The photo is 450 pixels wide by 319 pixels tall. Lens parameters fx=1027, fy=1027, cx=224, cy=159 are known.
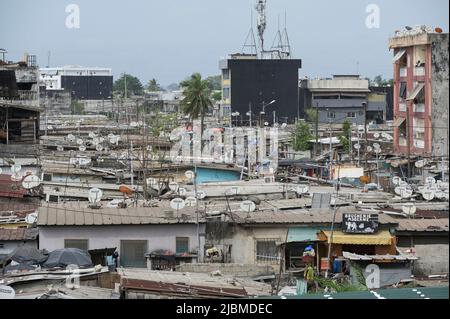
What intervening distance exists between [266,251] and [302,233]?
0.48 m

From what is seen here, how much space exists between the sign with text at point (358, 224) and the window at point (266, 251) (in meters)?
0.90

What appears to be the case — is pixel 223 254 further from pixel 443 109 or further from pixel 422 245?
pixel 443 109

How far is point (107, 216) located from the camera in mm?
12250

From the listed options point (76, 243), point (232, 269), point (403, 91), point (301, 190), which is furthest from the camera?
point (403, 91)

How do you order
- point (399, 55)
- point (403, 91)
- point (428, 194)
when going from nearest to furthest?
1. point (428, 194)
2. point (399, 55)
3. point (403, 91)

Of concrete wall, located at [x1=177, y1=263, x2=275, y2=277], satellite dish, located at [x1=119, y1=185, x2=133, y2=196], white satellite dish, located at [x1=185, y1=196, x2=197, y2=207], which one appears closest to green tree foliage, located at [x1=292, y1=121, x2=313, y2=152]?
satellite dish, located at [x1=119, y1=185, x2=133, y2=196]

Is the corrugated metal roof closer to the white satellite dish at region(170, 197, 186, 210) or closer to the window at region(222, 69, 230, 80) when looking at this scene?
the white satellite dish at region(170, 197, 186, 210)

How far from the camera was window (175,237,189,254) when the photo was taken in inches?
484

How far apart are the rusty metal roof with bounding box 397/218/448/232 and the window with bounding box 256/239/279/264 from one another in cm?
149

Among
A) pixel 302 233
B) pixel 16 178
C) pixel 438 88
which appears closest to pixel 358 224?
pixel 302 233

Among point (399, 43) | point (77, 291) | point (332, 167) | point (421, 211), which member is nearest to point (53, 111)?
point (399, 43)

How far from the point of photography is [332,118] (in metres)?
44.5

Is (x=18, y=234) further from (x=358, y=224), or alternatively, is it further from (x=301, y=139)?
(x=301, y=139)
